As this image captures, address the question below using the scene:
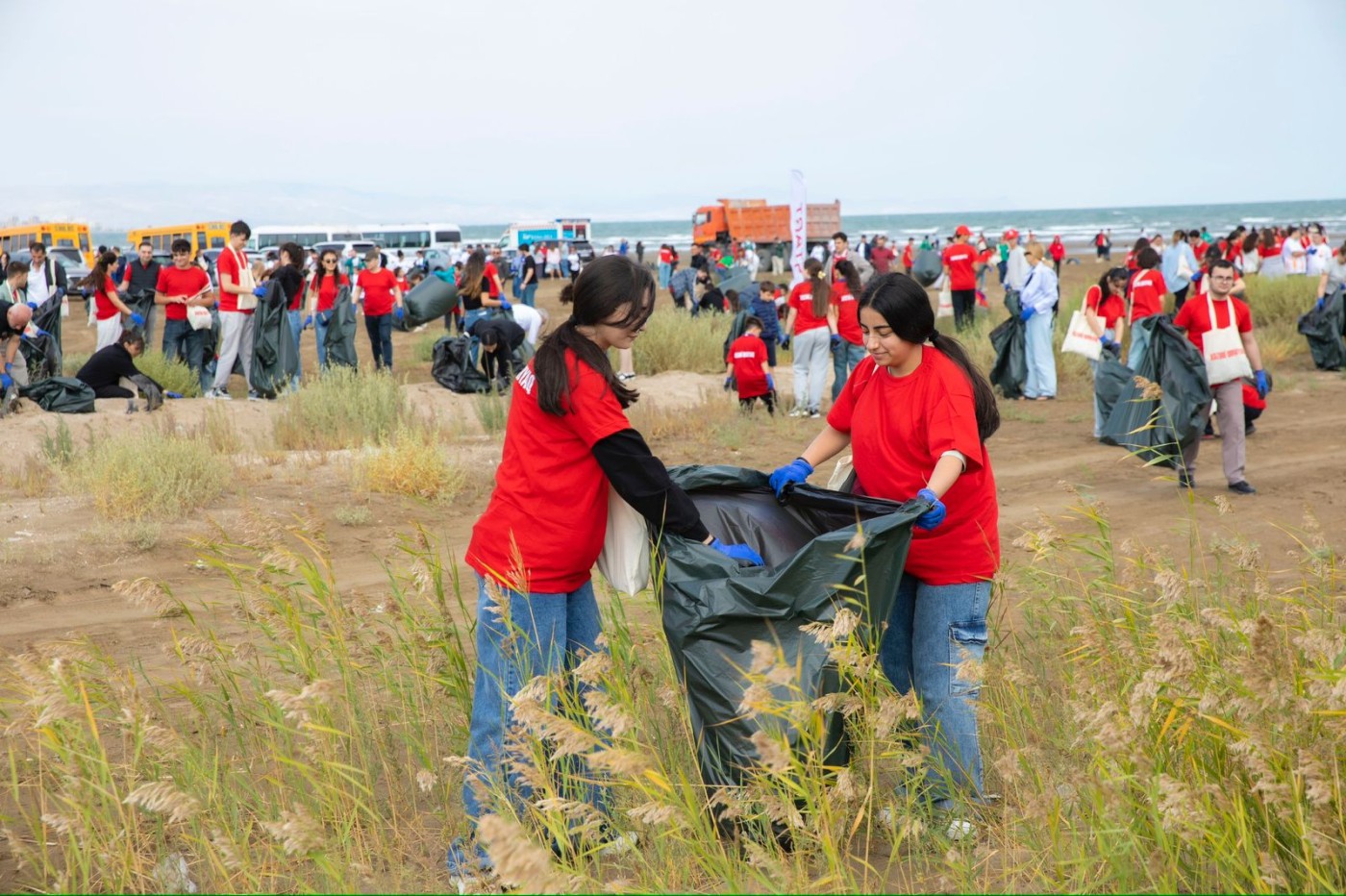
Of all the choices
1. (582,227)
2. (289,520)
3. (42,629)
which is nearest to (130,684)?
(42,629)

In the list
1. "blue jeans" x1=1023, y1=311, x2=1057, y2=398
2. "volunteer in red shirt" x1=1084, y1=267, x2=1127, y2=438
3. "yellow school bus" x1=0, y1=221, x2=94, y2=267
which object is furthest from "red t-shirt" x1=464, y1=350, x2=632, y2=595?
"yellow school bus" x1=0, y1=221, x2=94, y2=267

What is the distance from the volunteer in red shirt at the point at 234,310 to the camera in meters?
11.7

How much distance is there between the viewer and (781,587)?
301 centimetres

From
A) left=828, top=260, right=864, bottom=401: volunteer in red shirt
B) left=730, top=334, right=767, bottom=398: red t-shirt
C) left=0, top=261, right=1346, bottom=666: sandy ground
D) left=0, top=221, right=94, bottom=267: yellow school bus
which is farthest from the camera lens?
left=0, top=221, right=94, bottom=267: yellow school bus

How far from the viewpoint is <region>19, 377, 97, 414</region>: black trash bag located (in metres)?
10.1

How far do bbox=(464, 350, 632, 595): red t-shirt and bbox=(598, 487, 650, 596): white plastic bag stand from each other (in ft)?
0.23

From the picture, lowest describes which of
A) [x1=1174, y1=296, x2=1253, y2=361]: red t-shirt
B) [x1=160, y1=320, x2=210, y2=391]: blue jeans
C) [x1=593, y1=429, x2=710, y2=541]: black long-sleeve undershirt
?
[x1=160, y1=320, x2=210, y2=391]: blue jeans

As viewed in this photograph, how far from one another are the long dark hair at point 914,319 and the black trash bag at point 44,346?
29.9 feet

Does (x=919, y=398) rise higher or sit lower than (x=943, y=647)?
higher

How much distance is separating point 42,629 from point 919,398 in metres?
4.48

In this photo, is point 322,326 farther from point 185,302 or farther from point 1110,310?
point 1110,310

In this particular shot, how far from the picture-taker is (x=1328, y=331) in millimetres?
13953

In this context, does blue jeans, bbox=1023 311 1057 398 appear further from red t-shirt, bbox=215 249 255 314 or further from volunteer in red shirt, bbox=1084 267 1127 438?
red t-shirt, bbox=215 249 255 314

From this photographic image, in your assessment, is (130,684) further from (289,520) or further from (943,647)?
(289,520)
